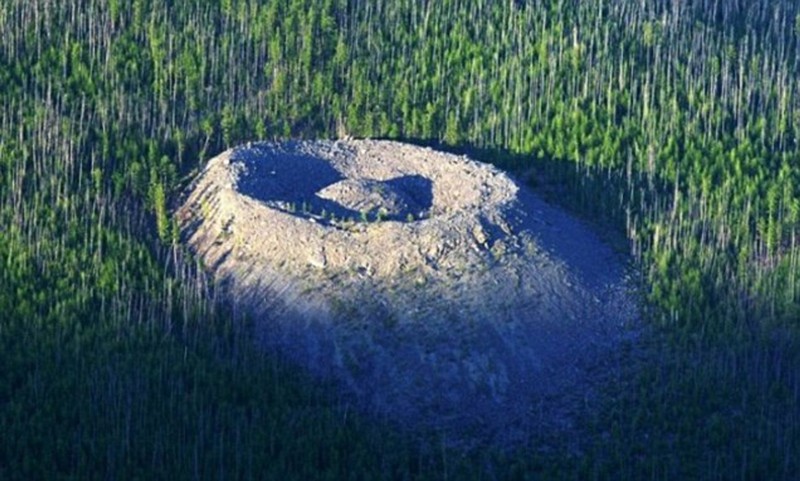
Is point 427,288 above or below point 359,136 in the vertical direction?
below

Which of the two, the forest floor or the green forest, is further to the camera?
the forest floor

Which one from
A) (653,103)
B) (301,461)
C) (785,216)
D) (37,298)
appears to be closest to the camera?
(301,461)

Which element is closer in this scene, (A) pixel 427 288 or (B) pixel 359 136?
(A) pixel 427 288

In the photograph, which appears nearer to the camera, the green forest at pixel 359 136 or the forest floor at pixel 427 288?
the green forest at pixel 359 136

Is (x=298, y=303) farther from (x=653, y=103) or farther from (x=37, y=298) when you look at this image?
(x=653, y=103)

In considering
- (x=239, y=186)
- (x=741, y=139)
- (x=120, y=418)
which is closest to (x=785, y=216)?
(x=741, y=139)
